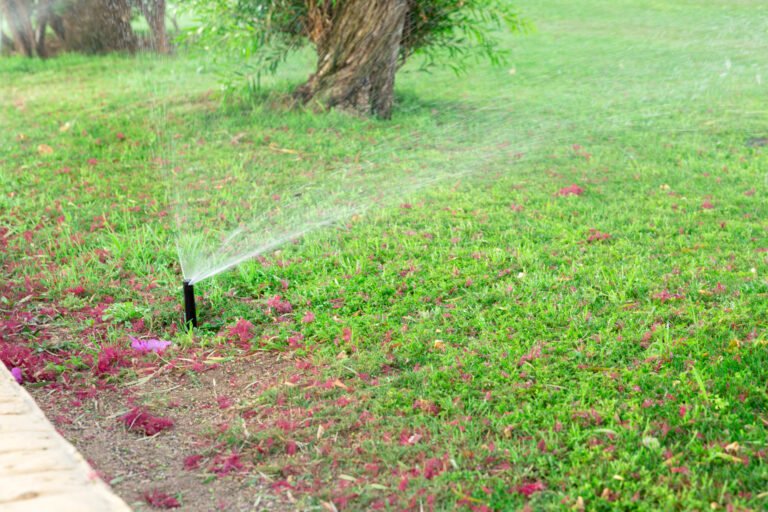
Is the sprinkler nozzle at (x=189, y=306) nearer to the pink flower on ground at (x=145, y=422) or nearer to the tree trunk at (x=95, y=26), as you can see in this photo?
the pink flower on ground at (x=145, y=422)

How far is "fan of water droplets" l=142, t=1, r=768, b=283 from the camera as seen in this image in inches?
231

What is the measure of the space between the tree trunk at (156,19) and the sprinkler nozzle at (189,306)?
647 cm

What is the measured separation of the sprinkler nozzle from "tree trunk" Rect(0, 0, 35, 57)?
9657 millimetres

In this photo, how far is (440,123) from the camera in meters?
8.34

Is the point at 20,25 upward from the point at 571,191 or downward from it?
upward

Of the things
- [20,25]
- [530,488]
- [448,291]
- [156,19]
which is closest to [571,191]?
[448,291]

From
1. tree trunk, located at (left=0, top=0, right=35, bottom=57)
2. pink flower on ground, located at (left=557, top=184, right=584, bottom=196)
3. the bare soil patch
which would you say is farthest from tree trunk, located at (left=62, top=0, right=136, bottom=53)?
the bare soil patch

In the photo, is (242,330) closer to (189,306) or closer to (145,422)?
(189,306)

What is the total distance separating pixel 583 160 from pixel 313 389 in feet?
14.0

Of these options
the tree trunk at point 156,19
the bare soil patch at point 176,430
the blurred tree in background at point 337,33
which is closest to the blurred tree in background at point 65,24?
the tree trunk at point 156,19

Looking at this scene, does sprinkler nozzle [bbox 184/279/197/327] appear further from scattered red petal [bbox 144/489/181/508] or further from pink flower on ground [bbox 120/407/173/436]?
scattered red petal [bbox 144/489/181/508]

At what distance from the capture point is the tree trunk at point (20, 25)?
39.3ft

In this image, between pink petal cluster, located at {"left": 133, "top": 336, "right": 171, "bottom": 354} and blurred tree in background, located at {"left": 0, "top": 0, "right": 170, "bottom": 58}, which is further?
blurred tree in background, located at {"left": 0, "top": 0, "right": 170, "bottom": 58}

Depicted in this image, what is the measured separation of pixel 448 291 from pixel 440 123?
4.30m
